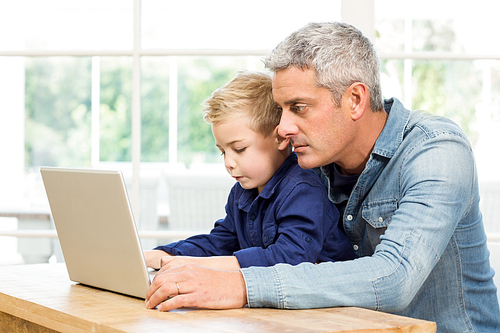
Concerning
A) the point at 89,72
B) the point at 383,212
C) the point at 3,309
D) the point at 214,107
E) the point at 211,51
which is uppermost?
the point at 89,72

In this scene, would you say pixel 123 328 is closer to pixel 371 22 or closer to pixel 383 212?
pixel 383 212

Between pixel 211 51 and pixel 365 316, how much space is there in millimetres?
1593

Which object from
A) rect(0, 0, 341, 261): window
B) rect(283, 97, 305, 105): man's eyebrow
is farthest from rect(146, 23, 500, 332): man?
rect(0, 0, 341, 261): window

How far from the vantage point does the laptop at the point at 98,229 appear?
41.2 inches

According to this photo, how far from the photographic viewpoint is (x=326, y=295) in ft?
3.40

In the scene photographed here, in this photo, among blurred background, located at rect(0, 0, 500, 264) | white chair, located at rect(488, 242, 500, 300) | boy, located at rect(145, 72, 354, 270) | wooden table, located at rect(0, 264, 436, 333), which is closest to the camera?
wooden table, located at rect(0, 264, 436, 333)

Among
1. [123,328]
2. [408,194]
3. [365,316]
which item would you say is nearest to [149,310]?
[123,328]

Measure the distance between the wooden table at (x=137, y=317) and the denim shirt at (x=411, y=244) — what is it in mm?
57

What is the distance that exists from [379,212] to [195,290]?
0.62 m

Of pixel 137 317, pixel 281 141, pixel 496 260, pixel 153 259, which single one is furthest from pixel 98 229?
pixel 496 260

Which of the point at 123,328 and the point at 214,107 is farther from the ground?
the point at 214,107

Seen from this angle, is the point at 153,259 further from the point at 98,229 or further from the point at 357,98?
the point at 357,98

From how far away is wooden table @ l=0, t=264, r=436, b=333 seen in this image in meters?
0.87

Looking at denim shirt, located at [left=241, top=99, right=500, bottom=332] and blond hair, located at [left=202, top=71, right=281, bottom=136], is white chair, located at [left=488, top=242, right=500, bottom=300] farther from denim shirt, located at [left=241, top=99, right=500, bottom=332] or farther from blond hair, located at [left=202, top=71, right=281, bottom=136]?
blond hair, located at [left=202, top=71, right=281, bottom=136]
